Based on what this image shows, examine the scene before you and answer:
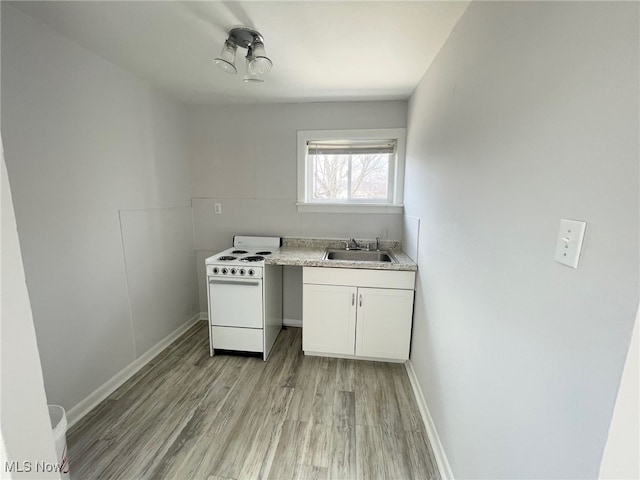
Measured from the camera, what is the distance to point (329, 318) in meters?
2.29

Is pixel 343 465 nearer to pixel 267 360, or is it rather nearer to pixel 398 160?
Result: pixel 267 360

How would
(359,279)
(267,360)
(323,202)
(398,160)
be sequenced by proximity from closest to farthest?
(359,279) < (267,360) < (398,160) < (323,202)

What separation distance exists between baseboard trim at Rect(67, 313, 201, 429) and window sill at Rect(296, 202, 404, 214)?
188 centimetres

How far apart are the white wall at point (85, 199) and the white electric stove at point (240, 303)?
0.60 meters

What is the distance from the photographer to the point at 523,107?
829mm

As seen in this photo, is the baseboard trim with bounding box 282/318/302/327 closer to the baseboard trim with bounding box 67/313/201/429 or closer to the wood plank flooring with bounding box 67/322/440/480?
the wood plank flooring with bounding box 67/322/440/480

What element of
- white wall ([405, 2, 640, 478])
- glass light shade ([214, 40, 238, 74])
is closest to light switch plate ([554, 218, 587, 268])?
white wall ([405, 2, 640, 478])

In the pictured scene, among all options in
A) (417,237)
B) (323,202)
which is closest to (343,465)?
Answer: (417,237)

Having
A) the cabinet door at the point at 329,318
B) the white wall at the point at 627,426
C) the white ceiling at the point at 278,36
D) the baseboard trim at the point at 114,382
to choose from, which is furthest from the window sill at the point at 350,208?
the white wall at the point at 627,426

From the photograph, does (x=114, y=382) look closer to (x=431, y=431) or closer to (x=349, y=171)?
(x=431, y=431)

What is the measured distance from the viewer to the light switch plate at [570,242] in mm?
610

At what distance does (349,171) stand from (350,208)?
0.40m

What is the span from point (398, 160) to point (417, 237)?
3.03ft

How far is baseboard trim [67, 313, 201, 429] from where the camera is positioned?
1687 millimetres
